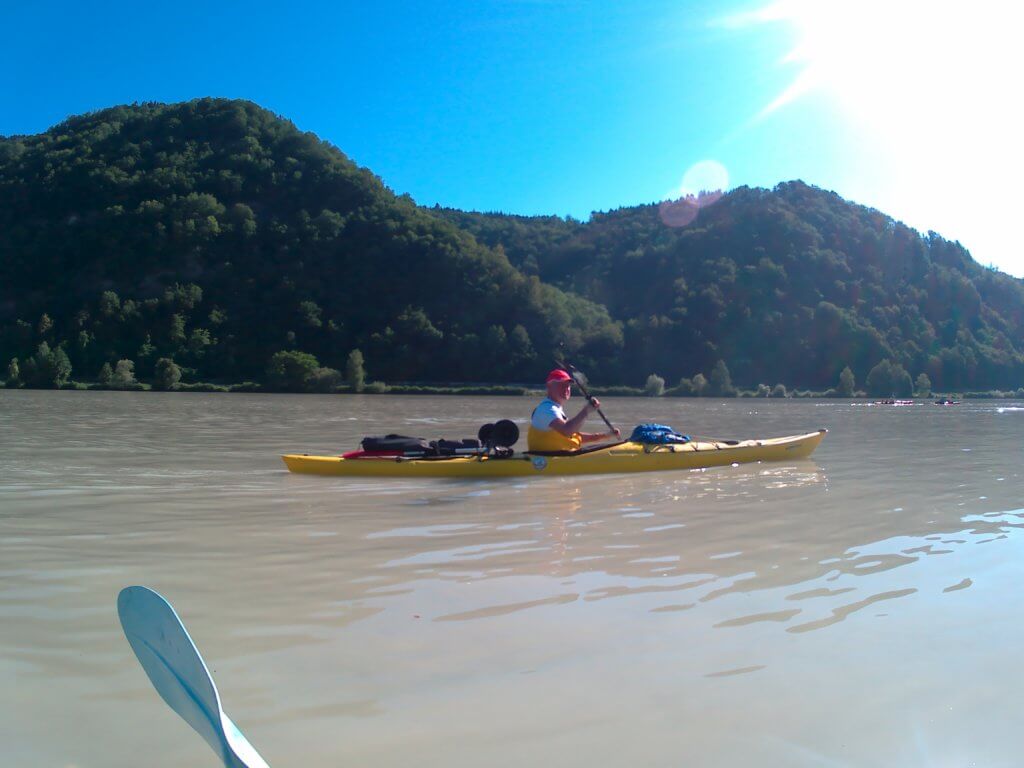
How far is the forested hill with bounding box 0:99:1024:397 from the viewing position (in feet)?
167

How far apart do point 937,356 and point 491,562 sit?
6470cm

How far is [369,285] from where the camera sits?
56.8 m

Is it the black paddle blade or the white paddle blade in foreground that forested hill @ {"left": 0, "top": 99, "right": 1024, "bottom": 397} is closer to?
the black paddle blade

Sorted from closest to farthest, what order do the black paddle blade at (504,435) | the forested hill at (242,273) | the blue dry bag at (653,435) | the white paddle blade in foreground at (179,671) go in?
1. the white paddle blade in foreground at (179,671)
2. the black paddle blade at (504,435)
3. the blue dry bag at (653,435)
4. the forested hill at (242,273)

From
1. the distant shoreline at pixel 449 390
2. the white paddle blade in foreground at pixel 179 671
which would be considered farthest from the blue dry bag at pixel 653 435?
the distant shoreline at pixel 449 390

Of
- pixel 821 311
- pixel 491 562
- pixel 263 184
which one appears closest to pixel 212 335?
pixel 263 184

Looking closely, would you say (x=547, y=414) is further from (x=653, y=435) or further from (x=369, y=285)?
(x=369, y=285)

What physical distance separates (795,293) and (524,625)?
6574 centimetres

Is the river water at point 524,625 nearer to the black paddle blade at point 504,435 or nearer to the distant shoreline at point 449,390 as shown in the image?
the black paddle blade at point 504,435

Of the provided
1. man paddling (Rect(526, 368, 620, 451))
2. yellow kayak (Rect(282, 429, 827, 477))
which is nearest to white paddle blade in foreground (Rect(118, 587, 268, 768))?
yellow kayak (Rect(282, 429, 827, 477))

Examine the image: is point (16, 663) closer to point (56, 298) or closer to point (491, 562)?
point (491, 562)

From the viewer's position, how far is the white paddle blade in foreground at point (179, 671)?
149cm

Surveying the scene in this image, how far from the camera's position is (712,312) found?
61688 millimetres

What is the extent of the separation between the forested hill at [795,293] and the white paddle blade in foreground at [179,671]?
54.4 meters
